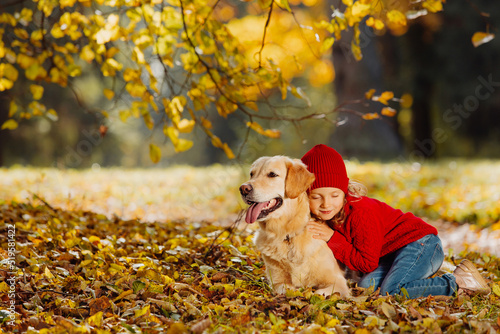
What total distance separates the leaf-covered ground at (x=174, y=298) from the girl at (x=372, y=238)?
6.9 inches

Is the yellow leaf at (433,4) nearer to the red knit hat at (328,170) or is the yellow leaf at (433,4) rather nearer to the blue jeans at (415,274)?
the red knit hat at (328,170)

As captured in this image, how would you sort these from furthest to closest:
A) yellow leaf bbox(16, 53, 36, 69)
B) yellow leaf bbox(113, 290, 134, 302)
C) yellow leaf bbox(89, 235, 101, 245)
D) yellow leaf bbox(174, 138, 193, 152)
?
yellow leaf bbox(16, 53, 36, 69)
yellow leaf bbox(89, 235, 101, 245)
yellow leaf bbox(174, 138, 193, 152)
yellow leaf bbox(113, 290, 134, 302)

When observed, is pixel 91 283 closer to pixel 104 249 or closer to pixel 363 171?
pixel 104 249

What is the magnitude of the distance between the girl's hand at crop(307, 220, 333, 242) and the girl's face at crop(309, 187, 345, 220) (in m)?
0.07

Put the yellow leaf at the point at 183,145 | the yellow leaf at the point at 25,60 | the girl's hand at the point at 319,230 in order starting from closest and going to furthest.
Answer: the girl's hand at the point at 319,230 < the yellow leaf at the point at 183,145 < the yellow leaf at the point at 25,60

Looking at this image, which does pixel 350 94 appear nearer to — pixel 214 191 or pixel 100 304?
pixel 214 191

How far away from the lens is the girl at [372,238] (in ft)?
11.5

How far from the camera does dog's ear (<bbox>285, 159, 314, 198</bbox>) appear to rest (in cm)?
331

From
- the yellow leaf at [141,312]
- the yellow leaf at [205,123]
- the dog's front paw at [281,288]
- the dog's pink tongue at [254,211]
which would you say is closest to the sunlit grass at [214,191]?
the yellow leaf at [205,123]

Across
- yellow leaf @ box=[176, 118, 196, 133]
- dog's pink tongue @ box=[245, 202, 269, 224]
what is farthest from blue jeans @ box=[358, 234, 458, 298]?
yellow leaf @ box=[176, 118, 196, 133]

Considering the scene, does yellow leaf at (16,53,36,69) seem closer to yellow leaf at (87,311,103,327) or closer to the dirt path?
yellow leaf at (87,311,103,327)

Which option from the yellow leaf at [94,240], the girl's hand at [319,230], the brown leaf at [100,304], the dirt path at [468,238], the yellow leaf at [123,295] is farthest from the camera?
the dirt path at [468,238]

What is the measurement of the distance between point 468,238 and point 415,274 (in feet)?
13.5

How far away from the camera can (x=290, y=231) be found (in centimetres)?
339
